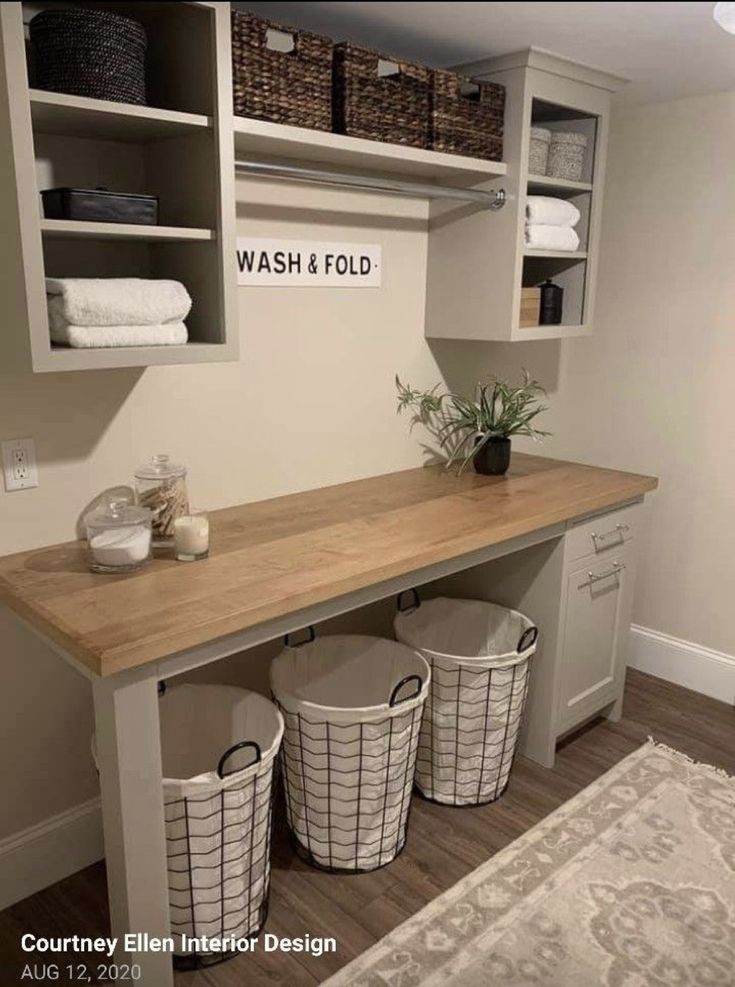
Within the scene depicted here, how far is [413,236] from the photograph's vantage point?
8.32 ft

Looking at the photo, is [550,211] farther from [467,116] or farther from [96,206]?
[96,206]

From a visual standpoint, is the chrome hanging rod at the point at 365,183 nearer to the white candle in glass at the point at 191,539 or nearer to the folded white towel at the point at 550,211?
the folded white towel at the point at 550,211

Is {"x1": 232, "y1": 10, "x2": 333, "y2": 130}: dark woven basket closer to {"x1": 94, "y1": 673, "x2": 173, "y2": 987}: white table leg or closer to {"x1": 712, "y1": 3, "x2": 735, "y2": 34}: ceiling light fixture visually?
{"x1": 94, "y1": 673, "x2": 173, "y2": 987}: white table leg

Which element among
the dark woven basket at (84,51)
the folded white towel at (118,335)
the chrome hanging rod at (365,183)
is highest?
the dark woven basket at (84,51)

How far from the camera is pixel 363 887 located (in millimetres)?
1993

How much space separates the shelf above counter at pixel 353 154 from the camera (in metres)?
1.81

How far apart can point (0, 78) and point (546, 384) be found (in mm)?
2267

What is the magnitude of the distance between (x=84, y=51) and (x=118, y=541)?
935 millimetres

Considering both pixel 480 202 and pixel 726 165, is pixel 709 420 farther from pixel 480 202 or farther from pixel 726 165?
pixel 480 202

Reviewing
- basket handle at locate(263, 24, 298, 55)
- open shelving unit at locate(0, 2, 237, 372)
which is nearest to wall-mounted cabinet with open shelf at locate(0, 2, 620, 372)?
open shelving unit at locate(0, 2, 237, 372)

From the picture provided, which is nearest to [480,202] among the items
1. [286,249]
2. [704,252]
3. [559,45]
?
[286,249]

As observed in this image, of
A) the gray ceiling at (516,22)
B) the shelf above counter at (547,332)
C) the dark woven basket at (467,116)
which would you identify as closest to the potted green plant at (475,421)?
the shelf above counter at (547,332)

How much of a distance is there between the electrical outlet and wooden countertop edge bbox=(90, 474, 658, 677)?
1.84 feet

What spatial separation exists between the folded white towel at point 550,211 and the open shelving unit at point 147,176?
3.38ft
